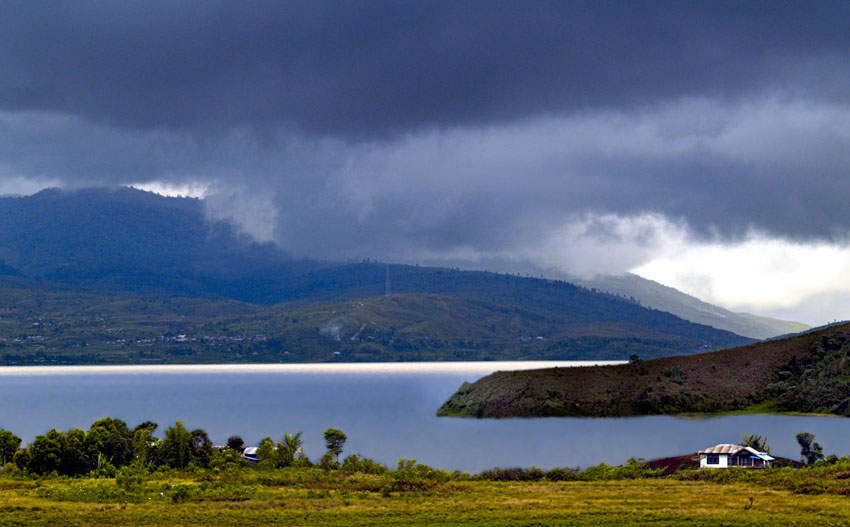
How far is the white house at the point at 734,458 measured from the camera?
114 m

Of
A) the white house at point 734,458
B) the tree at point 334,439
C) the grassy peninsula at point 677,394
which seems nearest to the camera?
the white house at point 734,458

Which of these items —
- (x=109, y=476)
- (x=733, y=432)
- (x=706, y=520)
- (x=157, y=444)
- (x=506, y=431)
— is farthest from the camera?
(x=506, y=431)

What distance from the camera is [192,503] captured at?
280ft

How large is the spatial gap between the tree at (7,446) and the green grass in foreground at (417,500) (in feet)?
56.4

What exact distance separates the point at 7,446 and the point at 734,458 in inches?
3330

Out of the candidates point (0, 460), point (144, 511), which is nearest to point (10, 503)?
point (144, 511)

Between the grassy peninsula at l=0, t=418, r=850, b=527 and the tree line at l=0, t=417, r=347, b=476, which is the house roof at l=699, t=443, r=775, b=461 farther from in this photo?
the tree line at l=0, t=417, r=347, b=476

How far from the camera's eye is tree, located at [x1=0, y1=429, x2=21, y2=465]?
4727 inches

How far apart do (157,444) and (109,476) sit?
8.60m

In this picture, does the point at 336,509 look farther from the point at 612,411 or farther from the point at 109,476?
the point at 612,411

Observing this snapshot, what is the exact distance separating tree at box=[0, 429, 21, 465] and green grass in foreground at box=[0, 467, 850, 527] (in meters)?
17.2

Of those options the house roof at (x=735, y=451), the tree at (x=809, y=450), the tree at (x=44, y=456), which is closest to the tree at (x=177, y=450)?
the tree at (x=44, y=456)

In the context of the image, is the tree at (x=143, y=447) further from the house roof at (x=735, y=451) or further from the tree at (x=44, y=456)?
the house roof at (x=735, y=451)

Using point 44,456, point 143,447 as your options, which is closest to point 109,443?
point 143,447
